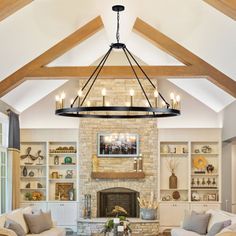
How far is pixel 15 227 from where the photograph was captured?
7969 millimetres

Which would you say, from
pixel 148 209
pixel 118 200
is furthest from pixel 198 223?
pixel 118 200

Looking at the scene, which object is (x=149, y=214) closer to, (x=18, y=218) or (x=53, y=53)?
(x=18, y=218)

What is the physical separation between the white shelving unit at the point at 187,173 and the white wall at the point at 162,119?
16.0 inches

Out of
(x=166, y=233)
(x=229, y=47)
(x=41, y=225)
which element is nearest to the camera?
(x=229, y=47)

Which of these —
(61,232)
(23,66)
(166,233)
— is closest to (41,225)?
(61,232)

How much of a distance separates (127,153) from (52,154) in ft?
6.51

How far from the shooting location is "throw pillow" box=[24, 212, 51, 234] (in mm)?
8727

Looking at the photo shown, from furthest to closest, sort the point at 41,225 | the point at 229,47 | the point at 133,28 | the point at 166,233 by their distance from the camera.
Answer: the point at 166,233 → the point at 133,28 → the point at 41,225 → the point at 229,47

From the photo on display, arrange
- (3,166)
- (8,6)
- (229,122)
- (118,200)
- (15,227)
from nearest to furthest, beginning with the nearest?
(8,6) < (15,227) < (3,166) < (229,122) < (118,200)

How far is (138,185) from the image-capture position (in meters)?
12.2

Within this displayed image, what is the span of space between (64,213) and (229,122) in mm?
4704

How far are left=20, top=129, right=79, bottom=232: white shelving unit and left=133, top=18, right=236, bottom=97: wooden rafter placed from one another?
3.78 m

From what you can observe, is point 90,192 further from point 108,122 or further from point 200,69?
point 200,69

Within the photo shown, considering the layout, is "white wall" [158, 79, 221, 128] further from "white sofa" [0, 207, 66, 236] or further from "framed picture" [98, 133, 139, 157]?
"white sofa" [0, 207, 66, 236]
